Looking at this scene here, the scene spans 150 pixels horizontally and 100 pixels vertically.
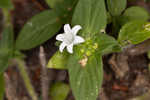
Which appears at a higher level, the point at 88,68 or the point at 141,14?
the point at 141,14

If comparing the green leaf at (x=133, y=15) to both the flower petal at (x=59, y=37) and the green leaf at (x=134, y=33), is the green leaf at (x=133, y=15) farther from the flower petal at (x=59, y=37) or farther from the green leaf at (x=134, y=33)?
the flower petal at (x=59, y=37)

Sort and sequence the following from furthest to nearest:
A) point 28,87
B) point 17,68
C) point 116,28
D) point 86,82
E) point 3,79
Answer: point 17,68 → point 28,87 → point 3,79 → point 116,28 → point 86,82

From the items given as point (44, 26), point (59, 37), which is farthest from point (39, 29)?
point (59, 37)

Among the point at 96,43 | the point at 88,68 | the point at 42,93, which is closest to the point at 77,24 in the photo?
the point at 96,43

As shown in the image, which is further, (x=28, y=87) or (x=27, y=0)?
(x=27, y=0)

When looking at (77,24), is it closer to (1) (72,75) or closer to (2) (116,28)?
(1) (72,75)

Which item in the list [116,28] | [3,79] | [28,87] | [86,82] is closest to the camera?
[86,82]

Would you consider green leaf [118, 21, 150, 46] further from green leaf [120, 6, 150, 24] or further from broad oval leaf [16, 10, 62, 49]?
broad oval leaf [16, 10, 62, 49]
